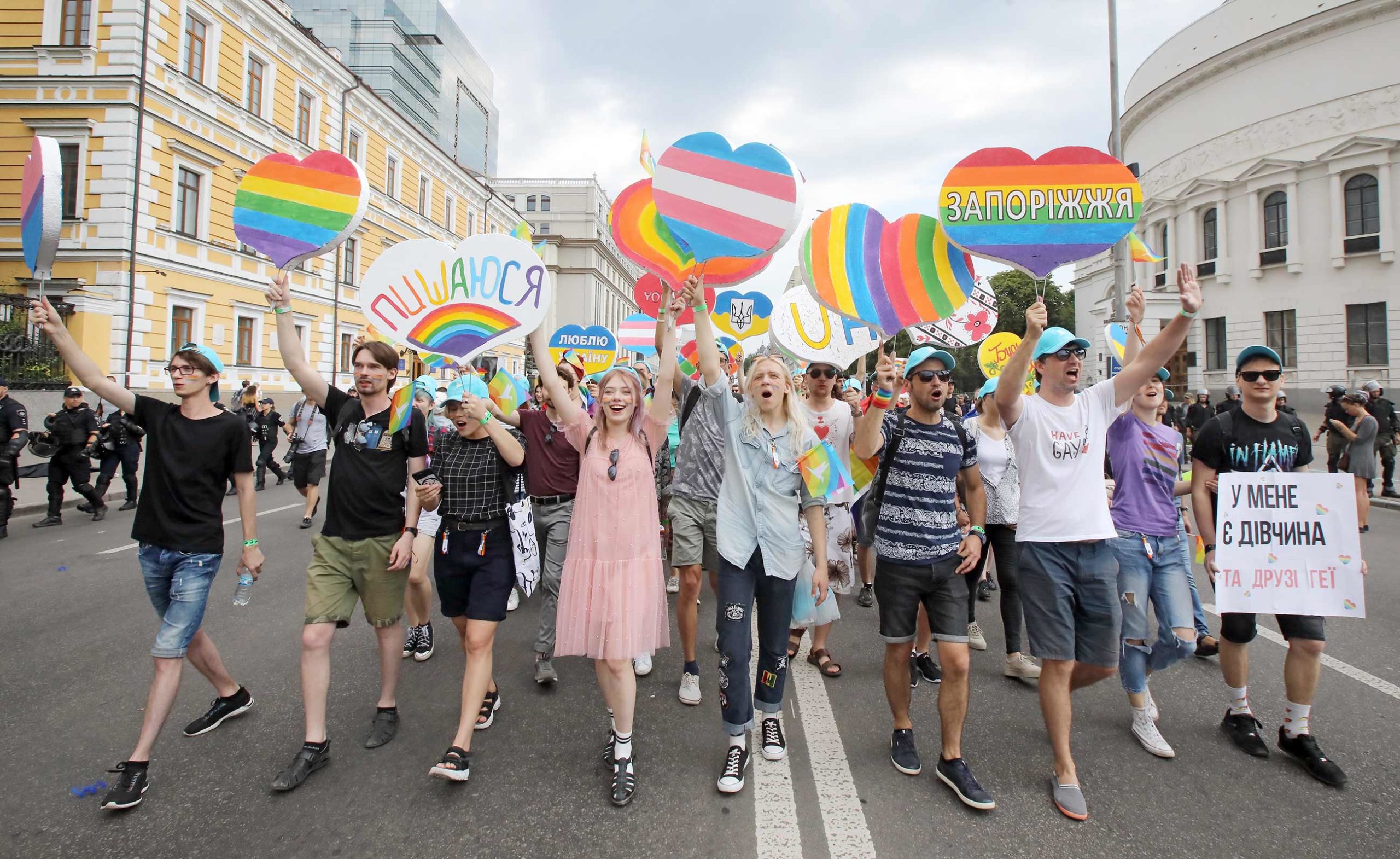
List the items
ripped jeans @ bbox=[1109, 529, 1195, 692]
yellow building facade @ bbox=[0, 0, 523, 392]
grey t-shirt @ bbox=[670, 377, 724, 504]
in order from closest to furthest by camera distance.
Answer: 1. ripped jeans @ bbox=[1109, 529, 1195, 692]
2. grey t-shirt @ bbox=[670, 377, 724, 504]
3. yellow building facade @ bbox=[0, 0, 523, 392]

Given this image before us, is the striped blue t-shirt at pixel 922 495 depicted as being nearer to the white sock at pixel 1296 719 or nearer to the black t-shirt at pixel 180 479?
the white sock at pixel 1296 719

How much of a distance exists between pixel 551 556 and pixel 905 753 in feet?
7.18

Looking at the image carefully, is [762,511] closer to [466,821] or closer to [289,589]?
[466,821]

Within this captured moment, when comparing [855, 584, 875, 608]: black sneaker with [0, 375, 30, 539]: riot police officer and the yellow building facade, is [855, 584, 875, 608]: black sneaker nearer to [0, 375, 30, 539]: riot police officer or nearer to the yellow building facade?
[0, 375, 30, 539]: riot police officer

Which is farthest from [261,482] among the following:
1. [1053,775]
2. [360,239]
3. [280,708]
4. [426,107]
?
[426,107]

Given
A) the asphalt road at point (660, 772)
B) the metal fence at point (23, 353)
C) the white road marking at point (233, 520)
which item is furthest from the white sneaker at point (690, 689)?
the metal fence at point (23, 353)

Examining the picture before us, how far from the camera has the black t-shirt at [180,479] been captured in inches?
121

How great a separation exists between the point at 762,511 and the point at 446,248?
207 cm

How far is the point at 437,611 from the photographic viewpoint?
5.34 metres

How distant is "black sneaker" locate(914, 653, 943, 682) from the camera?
4102 millimetres

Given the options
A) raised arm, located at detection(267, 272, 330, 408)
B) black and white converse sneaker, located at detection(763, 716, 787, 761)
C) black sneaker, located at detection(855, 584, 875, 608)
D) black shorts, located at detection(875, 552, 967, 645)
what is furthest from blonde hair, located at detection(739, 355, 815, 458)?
black sneaker, located at detection(855, 584, 875, 608)

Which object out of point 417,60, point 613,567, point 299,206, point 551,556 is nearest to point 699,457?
point 551,556

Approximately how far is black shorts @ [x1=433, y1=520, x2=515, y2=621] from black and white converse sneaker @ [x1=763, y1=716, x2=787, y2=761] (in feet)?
4.35

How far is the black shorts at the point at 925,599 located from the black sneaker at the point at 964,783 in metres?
0.50
